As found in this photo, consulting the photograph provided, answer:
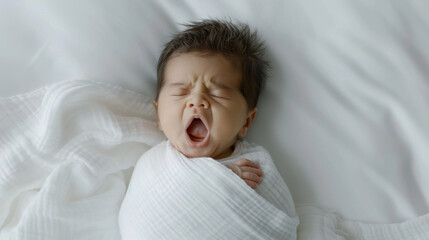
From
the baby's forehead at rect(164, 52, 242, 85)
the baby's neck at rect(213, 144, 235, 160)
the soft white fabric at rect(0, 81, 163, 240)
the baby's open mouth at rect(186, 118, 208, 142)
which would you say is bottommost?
the soft white fabric at rect(0, 81, 163, 240)

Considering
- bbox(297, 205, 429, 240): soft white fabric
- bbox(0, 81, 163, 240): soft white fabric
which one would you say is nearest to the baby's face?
bbox(0, 81, 163, 240): soft white fabric

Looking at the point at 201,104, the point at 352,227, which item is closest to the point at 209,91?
the point at 201,104

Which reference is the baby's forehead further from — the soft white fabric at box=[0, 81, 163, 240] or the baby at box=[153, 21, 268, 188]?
the soft white fabric at box=[0, 81, 163, 240]

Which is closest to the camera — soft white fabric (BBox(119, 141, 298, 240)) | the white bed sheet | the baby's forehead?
soft white fabric (BBox(119, 141, 298, 240))

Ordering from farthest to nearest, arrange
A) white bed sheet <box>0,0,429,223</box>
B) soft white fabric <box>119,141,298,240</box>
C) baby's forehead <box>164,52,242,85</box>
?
white bed sheet <box>0,0,429,223</box> < baby's forehead <box>164,52,242,85</box> < soft white fabric <box>119,141,298,240</box>

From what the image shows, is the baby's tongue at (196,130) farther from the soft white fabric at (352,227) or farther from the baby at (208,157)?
the soft white fabric at (352,227)

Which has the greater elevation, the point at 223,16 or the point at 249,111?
the point at 223,16

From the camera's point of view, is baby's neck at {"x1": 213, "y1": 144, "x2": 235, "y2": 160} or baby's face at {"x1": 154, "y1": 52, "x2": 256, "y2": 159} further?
baby's neck at {"x1": 213, "y1": 144, "x2": 235, "y2": 160}

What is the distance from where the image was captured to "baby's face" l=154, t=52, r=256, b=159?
1038 mm

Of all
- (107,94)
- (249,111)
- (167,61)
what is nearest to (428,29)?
(249,111)

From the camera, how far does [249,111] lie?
1.16 meters

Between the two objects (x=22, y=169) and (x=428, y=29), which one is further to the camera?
(x=428, y=29)

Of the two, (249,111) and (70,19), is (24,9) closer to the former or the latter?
(70,19)

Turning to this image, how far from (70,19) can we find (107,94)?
0.81 feet
